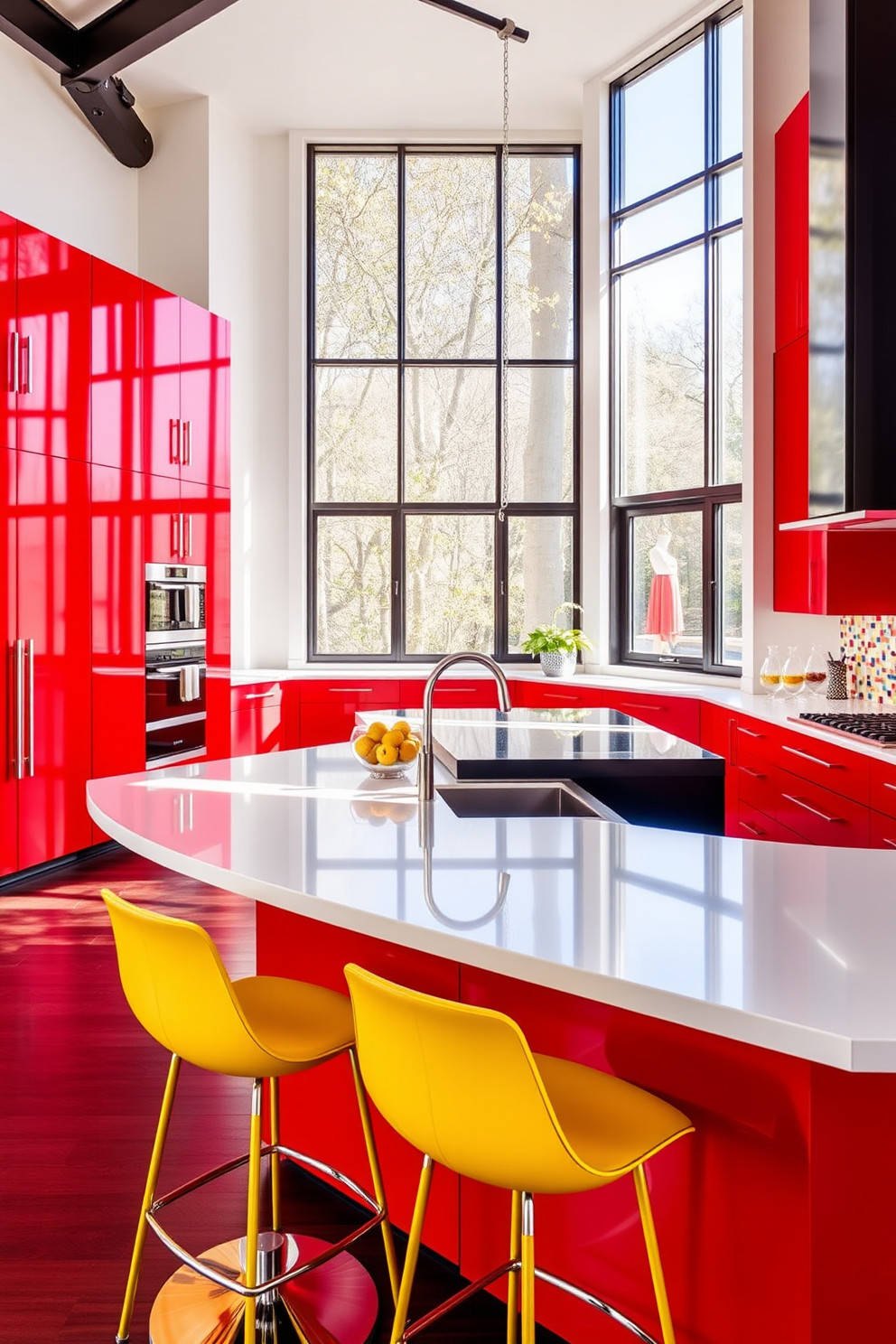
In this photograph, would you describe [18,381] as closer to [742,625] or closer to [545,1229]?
[742,625]

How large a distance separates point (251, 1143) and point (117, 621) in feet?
13.2

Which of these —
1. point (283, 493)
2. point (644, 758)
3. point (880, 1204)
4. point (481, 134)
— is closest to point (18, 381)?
point (283, 493)

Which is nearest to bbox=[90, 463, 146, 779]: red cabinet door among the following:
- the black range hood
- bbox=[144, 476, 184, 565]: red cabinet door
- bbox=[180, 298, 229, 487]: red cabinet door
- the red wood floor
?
bbox=[144, 476, 184, 565]: red cabinet door

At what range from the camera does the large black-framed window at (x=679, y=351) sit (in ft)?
19.4

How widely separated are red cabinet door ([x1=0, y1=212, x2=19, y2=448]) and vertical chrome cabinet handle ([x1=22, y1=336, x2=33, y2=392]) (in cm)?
4

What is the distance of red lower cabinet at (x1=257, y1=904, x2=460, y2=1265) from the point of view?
198 cm

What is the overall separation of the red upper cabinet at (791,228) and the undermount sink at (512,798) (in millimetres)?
2856

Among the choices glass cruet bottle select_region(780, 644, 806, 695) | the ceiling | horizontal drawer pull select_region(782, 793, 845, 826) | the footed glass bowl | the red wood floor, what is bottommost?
the red wood floor

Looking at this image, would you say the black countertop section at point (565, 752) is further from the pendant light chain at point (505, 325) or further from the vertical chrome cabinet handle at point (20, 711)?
the pendant light chain at point (505, 325)

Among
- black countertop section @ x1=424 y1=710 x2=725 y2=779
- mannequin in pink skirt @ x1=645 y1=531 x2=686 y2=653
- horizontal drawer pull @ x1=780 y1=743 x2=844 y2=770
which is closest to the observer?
black countertop section @ x1=424 y1=710 x2=725 y2=779

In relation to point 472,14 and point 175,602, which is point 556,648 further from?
point 472,14

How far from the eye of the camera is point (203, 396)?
20.3 ft

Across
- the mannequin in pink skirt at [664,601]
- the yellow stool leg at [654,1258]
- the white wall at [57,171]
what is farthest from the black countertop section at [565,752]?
the white wall at [57,171]

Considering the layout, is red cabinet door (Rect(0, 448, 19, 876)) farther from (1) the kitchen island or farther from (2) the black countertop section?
(1) the kitchen island
